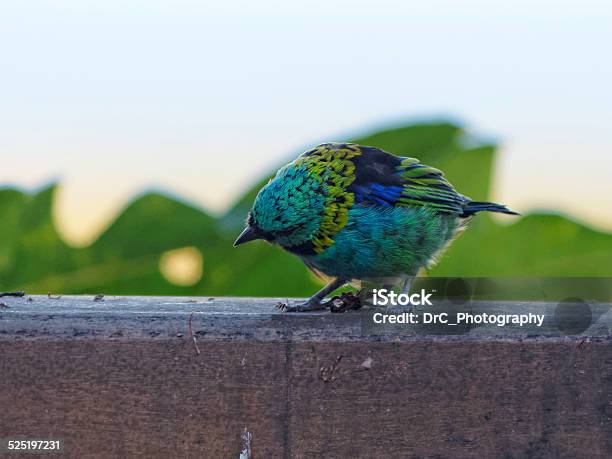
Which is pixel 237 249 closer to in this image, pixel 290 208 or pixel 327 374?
pixel 290 208

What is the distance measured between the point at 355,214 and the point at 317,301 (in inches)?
16.8

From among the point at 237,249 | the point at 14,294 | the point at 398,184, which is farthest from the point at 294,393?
the point at 237,249

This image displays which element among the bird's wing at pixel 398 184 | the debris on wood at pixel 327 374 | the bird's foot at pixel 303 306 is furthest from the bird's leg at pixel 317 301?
the debris on wood at pixel 327 374

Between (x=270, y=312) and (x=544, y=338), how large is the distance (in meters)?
1.05

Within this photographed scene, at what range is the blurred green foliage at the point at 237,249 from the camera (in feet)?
19.4

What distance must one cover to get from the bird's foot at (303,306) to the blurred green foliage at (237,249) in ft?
5.77

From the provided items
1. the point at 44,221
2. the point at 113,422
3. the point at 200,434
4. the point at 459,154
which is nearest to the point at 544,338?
the point at 200,434

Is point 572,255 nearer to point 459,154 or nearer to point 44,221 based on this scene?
point 459,154

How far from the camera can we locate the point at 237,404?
3453mm

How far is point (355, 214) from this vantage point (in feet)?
13.0

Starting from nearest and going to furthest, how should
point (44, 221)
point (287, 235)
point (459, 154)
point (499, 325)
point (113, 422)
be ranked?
point (113, 422) → point (499, 325) → point (287, 235) → point (459, 154) → point (44, 221)

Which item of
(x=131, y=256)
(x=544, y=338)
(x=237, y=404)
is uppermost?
(x=544, y=338)

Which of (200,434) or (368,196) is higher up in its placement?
(368,196)

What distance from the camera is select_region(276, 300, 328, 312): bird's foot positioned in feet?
13.1
